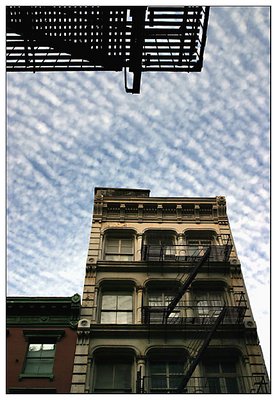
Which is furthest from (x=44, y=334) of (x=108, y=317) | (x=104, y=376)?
(x=104, y=376)

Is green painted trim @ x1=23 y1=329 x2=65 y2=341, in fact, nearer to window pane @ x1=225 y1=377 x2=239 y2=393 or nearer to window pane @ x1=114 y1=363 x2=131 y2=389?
window pane @ x1=114 y1=363 x2=131 y2=389

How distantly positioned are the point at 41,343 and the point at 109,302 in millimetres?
3232

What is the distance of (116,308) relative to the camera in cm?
1819

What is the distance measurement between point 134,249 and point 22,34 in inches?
446

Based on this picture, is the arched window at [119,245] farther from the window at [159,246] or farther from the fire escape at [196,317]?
the fire escape at [196,317]

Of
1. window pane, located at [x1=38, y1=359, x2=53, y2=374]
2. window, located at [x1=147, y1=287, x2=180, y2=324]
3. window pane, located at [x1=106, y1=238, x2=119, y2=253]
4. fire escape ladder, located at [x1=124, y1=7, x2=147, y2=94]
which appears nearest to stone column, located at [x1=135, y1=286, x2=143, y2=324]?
window, located at [x1=147, y1=287, x2=180, y2=324]

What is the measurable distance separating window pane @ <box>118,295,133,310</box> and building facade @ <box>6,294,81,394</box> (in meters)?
1.83

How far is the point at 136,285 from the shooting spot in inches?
741

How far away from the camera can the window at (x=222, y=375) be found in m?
15.4

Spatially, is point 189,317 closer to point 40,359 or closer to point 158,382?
point 158,382

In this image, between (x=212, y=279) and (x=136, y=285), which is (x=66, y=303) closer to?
(x=136, y=285)

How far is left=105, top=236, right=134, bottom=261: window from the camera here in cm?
2084
